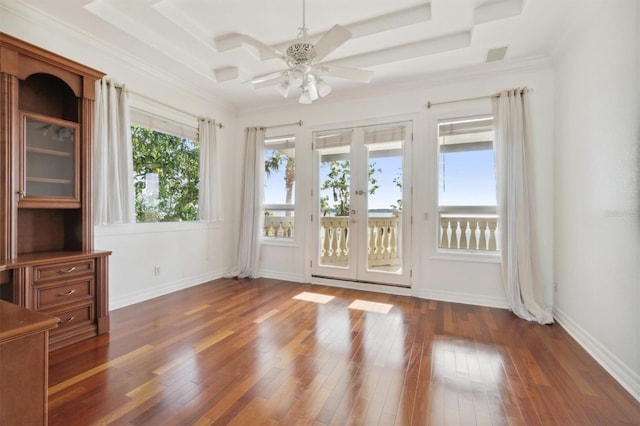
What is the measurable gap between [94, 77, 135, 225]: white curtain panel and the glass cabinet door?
0.37 metres

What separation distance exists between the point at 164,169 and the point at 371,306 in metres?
3.20

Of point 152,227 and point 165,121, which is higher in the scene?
point 165,121

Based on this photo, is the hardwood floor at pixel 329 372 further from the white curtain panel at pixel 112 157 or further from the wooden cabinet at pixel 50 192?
the white curtain panel at pixel 112 157

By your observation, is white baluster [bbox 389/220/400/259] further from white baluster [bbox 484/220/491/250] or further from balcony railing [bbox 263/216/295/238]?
balcony railing [bbox 263/216/295/238]

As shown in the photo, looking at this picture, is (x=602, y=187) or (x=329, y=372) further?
(x=602, y=187)

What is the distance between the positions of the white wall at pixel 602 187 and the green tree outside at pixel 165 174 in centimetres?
451

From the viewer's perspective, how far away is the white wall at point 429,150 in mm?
3352

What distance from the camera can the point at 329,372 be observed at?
210cm

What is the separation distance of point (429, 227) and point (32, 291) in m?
3.95

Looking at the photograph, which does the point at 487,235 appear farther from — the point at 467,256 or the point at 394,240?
the point at 394,240

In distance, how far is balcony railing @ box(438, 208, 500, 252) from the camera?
3.65 meters

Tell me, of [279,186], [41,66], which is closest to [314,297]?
[279,186]

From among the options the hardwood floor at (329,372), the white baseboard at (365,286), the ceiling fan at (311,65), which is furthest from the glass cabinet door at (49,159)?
the white baseboard at (365,286)

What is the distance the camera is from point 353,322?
3033 millimetres
